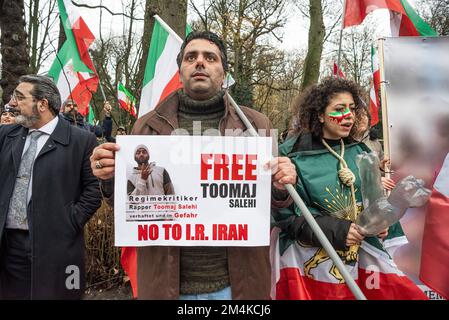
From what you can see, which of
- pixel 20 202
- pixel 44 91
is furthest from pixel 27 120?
pixel 20 202

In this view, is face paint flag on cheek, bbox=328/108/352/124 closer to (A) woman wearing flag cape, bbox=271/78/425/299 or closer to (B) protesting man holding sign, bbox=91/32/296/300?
(A) woman wearing flag cape, bbox=271/78/425/299

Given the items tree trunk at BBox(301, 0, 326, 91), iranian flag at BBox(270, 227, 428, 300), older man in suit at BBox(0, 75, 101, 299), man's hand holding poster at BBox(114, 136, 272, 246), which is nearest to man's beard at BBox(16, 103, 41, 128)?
older man in suit at BBox(0, 75, 101, 299)

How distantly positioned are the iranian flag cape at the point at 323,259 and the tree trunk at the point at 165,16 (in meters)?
2.57

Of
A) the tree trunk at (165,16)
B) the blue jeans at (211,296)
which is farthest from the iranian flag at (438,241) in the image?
the tree trunk at (165,16)

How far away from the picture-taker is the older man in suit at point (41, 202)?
2.48 m

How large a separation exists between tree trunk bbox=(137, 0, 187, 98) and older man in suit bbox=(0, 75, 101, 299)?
1874mm

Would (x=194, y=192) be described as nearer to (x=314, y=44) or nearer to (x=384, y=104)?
(x=384, y=104)

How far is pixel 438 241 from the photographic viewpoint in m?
2.20

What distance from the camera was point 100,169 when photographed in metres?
1.81

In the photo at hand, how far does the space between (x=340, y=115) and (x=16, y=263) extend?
2244 millimetres

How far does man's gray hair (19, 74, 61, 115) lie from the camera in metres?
2.72

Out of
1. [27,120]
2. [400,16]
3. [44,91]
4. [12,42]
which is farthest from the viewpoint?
[12,42]
